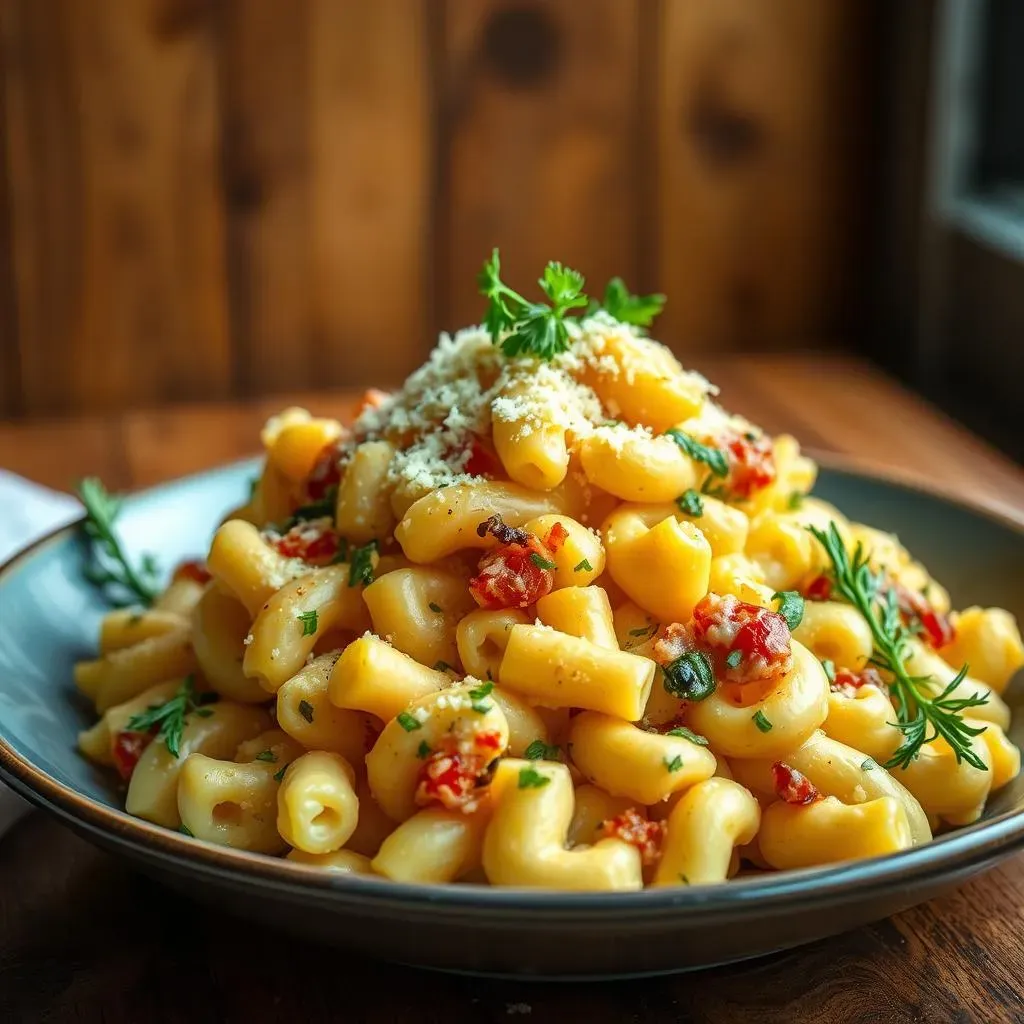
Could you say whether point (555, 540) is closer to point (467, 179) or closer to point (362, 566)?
point (362, 566)

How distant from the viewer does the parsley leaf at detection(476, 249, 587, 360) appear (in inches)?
54.9

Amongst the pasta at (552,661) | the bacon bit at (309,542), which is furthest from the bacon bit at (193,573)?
the bacon bit at (309,542)

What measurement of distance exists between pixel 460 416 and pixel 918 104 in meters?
1.93

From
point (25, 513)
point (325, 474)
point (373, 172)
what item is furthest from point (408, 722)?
point (373, 172)

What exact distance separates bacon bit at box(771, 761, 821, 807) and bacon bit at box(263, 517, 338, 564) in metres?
0.48

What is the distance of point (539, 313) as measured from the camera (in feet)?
4.60

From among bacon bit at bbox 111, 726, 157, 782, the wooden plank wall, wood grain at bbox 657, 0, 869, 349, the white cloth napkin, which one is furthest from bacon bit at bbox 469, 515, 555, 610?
wood grain at bbox 657, 0, 869, 349

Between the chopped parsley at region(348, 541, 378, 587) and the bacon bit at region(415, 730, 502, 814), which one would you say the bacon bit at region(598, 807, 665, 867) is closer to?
the bacon bit at region(415, 730, 502, 814)

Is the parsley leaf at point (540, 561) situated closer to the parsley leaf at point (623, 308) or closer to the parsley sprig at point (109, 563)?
the parsley leaf at point (623, 308)

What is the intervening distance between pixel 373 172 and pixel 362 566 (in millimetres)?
1832

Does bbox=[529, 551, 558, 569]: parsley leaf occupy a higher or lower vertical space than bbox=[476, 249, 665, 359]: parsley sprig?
lower

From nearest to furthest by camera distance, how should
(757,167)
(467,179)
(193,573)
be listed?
1. (193,573)
2. (467,179)
3. (757,167)

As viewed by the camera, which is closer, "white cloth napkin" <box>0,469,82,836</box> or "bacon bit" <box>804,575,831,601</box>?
"bacon bit" <box>804,575,831,601</box>

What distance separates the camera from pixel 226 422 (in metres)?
2.71
